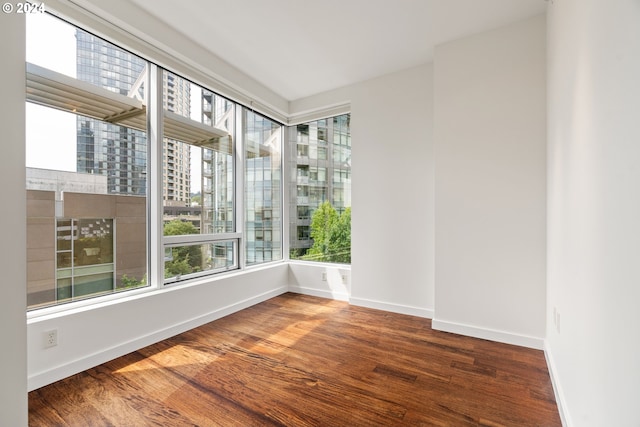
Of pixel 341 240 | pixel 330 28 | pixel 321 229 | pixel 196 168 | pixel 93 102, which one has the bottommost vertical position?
pixel 341 240

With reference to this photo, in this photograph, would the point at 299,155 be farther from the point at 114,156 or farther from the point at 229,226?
the point at 114,156

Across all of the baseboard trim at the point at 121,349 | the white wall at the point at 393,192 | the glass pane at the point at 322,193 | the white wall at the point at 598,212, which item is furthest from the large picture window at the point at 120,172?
the white wall at the point at 598,212

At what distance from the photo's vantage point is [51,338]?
→ 76.0 inches

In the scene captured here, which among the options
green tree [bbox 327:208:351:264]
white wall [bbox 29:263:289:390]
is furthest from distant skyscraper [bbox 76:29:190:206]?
green tree [bbox 327:208:351:264]

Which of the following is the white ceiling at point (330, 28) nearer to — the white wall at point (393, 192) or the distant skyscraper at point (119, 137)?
the white wall at point (393, 192)

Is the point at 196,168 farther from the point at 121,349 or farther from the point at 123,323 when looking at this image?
the point at 121,349

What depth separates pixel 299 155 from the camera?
Result: 439 cm

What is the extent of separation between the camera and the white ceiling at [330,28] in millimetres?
2354

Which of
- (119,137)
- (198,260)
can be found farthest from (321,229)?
(119,137)

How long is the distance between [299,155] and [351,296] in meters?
2.21

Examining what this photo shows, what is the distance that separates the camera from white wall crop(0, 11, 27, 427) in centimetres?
122

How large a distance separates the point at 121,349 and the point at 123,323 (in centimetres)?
20

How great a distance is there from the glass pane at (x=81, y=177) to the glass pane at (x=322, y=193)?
217 cm

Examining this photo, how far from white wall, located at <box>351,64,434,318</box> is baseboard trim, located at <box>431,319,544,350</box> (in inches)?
14.0
